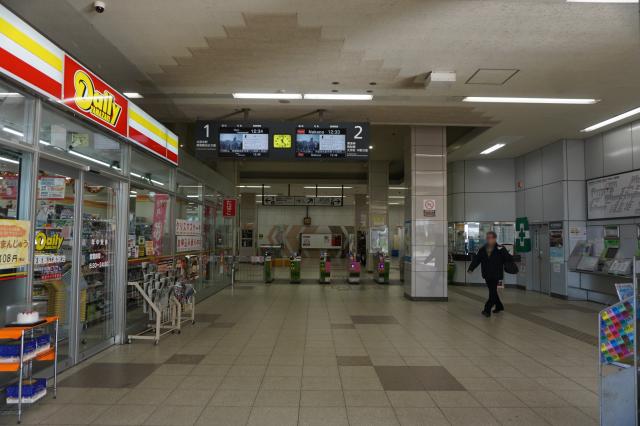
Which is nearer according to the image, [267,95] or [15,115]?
[15,115]

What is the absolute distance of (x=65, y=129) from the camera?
4312 millimetres

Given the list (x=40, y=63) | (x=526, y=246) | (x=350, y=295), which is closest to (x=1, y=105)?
(x=40, y=63)

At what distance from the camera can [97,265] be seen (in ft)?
16.6

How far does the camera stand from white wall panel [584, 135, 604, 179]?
30.3 ft

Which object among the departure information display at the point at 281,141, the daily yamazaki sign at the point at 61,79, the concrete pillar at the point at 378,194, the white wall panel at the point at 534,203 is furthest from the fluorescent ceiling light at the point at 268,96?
the concrete pillar at the point at 378,194

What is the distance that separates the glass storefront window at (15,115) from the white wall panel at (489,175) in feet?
36.3

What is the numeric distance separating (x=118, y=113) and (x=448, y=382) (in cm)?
468

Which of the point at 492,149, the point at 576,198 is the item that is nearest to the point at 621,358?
the point at 576,198

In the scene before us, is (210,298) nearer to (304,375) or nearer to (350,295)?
(350,295)

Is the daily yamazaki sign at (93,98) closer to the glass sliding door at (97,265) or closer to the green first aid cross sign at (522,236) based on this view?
the glass sliding door at (97,265)

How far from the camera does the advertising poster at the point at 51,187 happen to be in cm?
399

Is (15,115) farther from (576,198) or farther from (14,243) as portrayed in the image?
(576,198)

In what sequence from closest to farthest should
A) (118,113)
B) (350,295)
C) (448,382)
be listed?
(448,382)
(118,113)
(350,295)

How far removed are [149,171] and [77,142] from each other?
6.19ft
